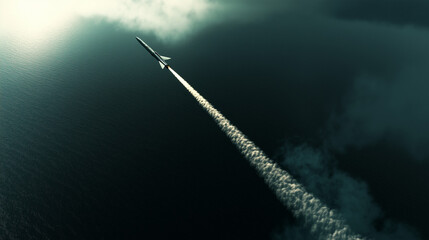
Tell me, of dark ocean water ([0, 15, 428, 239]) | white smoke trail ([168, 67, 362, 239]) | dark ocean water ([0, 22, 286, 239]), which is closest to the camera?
white smoke trail ([168, 67, 362, 239])

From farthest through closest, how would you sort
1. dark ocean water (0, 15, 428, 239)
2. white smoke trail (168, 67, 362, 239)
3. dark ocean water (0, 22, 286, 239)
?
1. dark ocean water (0, 15, 428, 239)
2. dark ocean water (0, 22, 286, 239)
3. white smoke trail (168, 67, 362, 239)

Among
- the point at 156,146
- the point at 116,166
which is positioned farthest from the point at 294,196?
the point at 116,166

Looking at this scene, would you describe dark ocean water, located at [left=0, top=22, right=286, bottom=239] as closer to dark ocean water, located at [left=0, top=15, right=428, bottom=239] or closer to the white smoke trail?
dark ocean water, located at [left=0, top=15, right=428, bottom=239]

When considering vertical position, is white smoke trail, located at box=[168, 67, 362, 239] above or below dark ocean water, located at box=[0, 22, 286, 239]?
above

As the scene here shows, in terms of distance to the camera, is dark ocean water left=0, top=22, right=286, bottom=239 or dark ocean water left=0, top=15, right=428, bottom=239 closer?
dark ocean water left=0, top=22, right=286, bottom=239

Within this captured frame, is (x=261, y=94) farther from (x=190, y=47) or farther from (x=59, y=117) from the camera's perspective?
(x=59, y=117)

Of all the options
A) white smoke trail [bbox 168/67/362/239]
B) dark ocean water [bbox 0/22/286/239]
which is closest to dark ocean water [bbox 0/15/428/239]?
dark ocean water [bbox 0/22/286/239]

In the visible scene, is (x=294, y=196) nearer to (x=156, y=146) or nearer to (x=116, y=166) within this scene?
(x=156, y=146)
